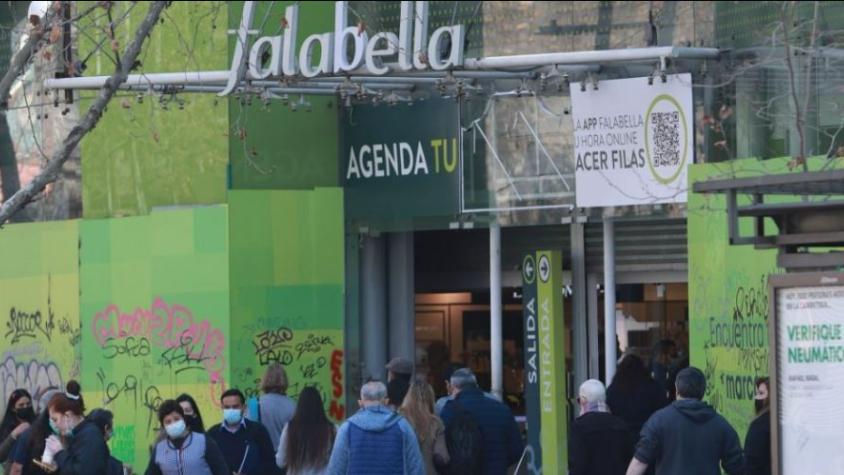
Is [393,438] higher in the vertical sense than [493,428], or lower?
higher

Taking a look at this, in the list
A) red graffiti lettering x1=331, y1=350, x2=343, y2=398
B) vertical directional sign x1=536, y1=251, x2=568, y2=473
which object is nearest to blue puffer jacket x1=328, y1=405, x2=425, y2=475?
vertical directional sign x1=536, y1=251, x2=568, y2=473

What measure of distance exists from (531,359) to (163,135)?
497 cm

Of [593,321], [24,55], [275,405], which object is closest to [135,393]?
[593,321]

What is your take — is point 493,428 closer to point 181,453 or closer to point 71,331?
point 181,453

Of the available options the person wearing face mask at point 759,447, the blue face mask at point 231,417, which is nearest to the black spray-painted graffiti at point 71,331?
the blue face mask at point 231,417

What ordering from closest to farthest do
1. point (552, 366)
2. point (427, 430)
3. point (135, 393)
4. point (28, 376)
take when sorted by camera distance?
point (427, 430) < point (552, 366) < point (135, 393) < point (28, 376)

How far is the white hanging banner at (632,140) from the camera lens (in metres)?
17.8

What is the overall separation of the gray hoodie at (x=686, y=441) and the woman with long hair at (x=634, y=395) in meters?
3.81

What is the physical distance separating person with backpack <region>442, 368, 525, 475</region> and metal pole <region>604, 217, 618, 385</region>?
5.27 metres

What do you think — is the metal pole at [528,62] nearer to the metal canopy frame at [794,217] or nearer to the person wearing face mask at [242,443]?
the person wearing face mask at [242,443]

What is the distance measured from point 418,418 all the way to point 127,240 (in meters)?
7.96

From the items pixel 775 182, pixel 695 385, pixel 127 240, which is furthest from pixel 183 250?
pixel 775 182

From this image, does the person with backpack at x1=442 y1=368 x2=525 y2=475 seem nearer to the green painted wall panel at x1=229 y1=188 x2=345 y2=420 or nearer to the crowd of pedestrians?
the crowd of pedestrians

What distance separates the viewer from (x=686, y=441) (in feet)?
37.3
